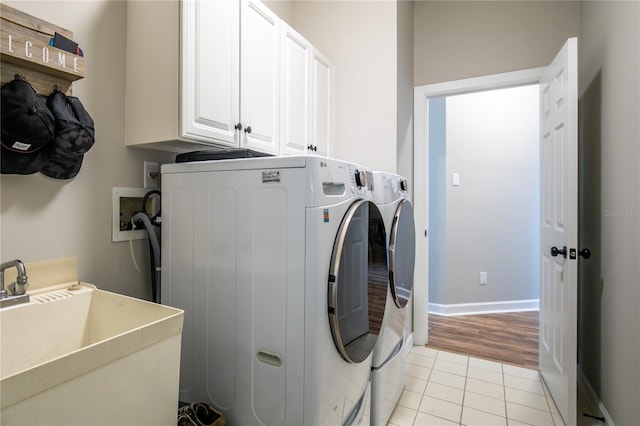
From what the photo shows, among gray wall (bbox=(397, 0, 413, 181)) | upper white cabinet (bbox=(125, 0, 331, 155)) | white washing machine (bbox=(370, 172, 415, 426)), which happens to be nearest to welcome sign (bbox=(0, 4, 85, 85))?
upper white cabinet (bbox=(125, 0, 331, 155))

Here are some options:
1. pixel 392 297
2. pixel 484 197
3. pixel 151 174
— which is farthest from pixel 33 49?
pixel 484 197

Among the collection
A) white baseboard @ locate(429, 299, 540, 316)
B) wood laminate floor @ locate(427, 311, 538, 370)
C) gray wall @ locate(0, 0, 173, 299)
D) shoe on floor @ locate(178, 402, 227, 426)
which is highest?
gray wall @ locate(0, 0, 173, 299)

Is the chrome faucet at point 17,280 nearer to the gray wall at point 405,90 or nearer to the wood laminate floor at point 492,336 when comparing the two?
the gray wall at point 405,90

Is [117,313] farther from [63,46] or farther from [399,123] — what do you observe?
[399,123]

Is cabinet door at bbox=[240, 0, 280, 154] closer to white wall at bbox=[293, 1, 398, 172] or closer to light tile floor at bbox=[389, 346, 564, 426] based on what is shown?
white wall at bbox=[293, 1, 398, 172]

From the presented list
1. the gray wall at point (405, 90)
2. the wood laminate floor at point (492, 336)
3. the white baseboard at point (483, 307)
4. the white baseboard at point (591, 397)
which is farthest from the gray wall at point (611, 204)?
the white baseboard at point (483, 307)

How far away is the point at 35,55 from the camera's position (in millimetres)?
1069

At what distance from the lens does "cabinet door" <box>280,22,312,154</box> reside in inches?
75.7

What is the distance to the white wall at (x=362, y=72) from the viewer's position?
232 centimetres

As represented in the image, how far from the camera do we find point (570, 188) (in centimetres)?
176

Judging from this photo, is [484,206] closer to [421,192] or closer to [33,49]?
[421,192]

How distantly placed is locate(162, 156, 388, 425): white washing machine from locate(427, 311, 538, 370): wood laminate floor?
1.70 meters

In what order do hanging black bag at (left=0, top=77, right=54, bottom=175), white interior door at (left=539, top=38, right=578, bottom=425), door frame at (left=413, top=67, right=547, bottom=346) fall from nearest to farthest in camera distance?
hanging black bag at (left=0, top=77, right=54, bottom=175)
white interior door at (left=539, top=38, right=578, bottom=425)
door frame at (left=413, top=67, right=547, bottom=346)

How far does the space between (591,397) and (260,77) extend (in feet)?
8.67
